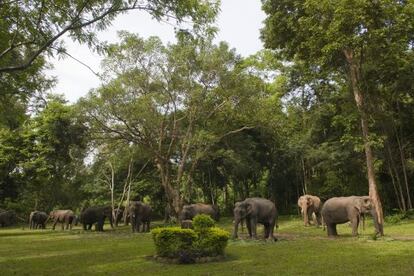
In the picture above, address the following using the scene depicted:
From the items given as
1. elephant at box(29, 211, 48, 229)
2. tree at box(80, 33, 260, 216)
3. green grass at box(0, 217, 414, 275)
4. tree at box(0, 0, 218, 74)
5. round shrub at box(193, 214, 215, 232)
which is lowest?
green grass at box(0, 217, 414, 275)

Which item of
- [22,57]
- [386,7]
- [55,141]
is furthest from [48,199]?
[386,7]

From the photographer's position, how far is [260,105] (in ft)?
92.6

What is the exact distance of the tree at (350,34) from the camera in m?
20.5

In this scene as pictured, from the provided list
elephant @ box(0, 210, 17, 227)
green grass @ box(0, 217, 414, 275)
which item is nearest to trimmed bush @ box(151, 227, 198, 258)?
green grass @ box(0, 217, 414, 275)

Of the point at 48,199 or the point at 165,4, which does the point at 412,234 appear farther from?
the point at 48,199

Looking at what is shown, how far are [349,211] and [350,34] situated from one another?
329 inches

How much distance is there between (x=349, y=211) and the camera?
57.7 ft

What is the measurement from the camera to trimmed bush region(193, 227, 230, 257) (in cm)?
1195

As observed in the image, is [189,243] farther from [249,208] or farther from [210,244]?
[249,208]

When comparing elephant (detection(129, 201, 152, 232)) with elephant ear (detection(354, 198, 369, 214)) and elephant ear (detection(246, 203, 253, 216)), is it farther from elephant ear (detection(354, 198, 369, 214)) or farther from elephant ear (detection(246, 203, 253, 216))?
elephant ear (detection(354, 198, 369, 214))

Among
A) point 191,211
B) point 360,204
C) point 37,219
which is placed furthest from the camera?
point 37,219

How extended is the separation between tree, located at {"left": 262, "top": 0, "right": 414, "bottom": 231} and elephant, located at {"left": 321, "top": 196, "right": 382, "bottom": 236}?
2174 mm

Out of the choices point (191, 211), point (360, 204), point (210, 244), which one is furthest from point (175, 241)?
point (191, 211)

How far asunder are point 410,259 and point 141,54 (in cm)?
1998
